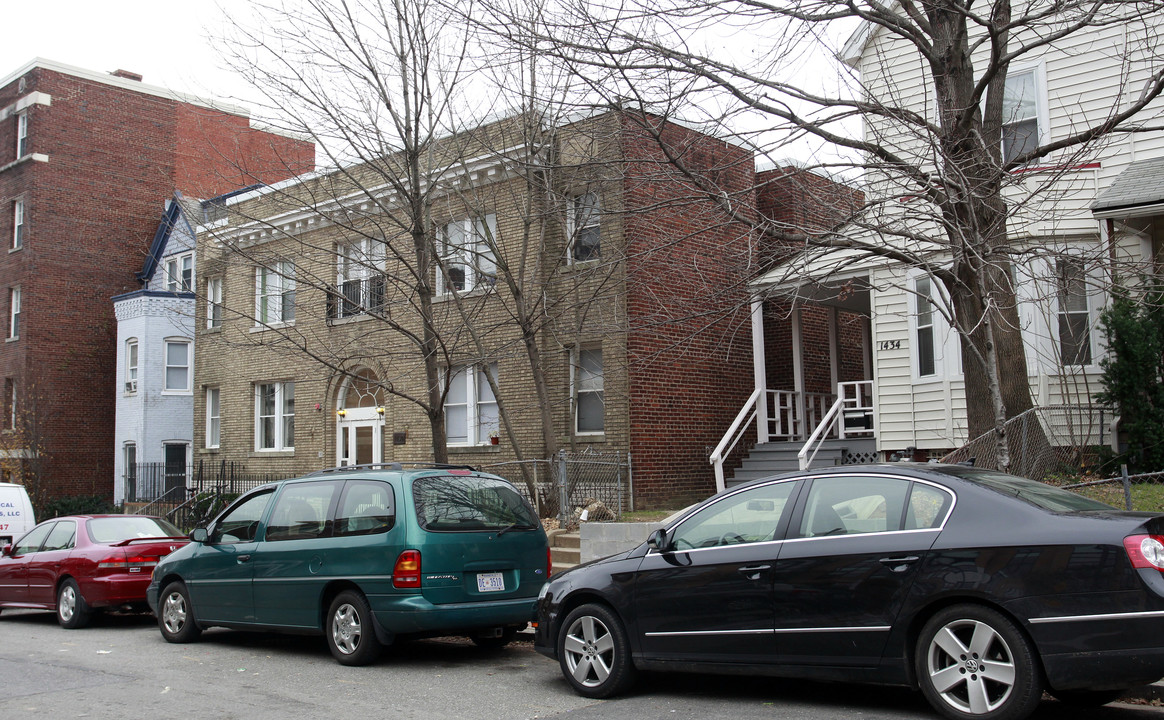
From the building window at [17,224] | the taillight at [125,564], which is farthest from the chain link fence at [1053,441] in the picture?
the building window at [17,224]

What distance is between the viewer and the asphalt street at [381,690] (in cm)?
672

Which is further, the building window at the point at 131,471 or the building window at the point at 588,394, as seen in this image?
the building window at the point at 131,471

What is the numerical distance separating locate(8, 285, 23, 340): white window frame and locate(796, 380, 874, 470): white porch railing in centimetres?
2444

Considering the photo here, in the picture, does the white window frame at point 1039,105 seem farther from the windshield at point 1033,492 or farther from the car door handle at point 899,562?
the car door handle at point 899,562

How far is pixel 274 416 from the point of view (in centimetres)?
2445

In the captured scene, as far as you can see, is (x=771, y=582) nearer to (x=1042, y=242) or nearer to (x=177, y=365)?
(x=1042, y=242)

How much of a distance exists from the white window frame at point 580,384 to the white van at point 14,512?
360 inches

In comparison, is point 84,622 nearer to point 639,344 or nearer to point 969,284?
point 639,344

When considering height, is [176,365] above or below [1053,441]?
above

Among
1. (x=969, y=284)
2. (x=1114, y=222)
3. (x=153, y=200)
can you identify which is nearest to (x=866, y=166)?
(x=969, y=284)

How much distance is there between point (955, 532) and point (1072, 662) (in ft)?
2.99

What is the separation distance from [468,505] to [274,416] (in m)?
16.7

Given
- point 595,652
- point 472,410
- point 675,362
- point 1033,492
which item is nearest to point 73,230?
point 472,410

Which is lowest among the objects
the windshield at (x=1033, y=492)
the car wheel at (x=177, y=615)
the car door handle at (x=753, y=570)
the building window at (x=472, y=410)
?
the car wheel at (x=177, y=615)
